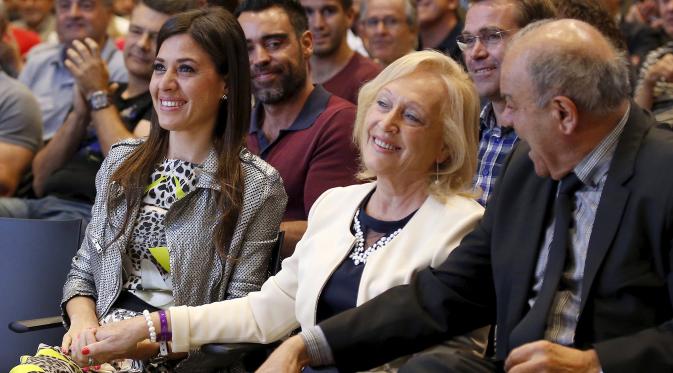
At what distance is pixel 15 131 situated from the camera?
5.12 m

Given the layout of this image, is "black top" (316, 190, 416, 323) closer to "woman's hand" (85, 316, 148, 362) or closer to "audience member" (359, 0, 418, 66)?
"woman's hand" (85, 316, 148, 362)

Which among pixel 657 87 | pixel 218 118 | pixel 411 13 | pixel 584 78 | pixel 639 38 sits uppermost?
pixel 584 78

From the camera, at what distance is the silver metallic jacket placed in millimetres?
3250

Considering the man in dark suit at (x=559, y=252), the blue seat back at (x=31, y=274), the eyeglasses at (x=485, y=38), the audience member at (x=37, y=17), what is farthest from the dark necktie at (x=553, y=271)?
the audience member at (x=37, y=17)

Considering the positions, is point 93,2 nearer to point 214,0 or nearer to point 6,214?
point 214,0

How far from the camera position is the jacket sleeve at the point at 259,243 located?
3.26 metres

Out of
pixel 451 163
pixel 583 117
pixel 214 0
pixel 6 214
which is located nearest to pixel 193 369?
pixel 451 163

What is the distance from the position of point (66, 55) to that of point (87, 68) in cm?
97

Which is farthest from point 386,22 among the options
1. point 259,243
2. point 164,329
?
point 164,329

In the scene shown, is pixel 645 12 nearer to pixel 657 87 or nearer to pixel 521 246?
pixel 657 87

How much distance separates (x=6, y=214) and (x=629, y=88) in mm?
3062

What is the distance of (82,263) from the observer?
3.44 m

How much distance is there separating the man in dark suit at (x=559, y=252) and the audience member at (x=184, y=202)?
2.08ft

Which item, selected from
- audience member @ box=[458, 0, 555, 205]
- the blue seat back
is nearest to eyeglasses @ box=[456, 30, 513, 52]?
audience member @ box=[458, 0, 555, 205]
